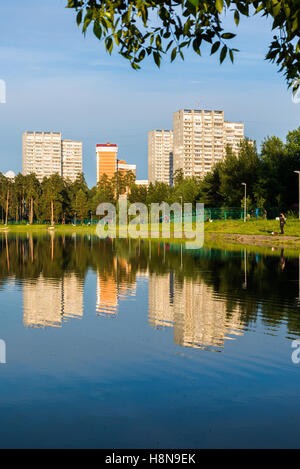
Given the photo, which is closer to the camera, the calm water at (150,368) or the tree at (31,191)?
the calm water at (150,368)

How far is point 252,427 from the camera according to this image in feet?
16.9

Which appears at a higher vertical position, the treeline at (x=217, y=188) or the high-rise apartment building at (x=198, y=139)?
the high-rise apartment building at (x=198, y=139)

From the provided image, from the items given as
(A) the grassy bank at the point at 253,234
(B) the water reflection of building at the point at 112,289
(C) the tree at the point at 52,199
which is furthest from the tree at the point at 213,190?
(B) the water reflection of building at the point at 112,289

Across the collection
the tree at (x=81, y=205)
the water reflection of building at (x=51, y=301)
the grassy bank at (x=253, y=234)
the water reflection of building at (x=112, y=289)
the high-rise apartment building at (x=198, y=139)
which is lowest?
the water reflection of building at (x=112, y=289)

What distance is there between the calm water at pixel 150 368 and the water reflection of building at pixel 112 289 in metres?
0.06

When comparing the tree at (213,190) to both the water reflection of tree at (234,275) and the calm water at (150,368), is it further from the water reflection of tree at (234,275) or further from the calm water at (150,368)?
the calm water at (150,368)

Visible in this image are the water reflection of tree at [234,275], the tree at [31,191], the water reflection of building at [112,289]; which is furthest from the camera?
the tree at [31,191]

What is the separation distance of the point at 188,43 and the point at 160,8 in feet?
1.59

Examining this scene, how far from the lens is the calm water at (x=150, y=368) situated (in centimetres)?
507

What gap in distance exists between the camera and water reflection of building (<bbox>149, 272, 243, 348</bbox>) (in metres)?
9.01

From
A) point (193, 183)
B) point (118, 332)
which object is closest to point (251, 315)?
point (118, 332)

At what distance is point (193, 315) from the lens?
11.0m

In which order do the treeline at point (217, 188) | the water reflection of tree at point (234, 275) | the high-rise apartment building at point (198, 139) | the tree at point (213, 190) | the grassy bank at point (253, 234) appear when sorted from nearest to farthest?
the water reflection of tree at point (234, 275) < the grassy bank at point (253, 234) < the treeline at point (217, 188) < the tree at point (213, 190) < the high-rise apartment building at point (198, 139)
